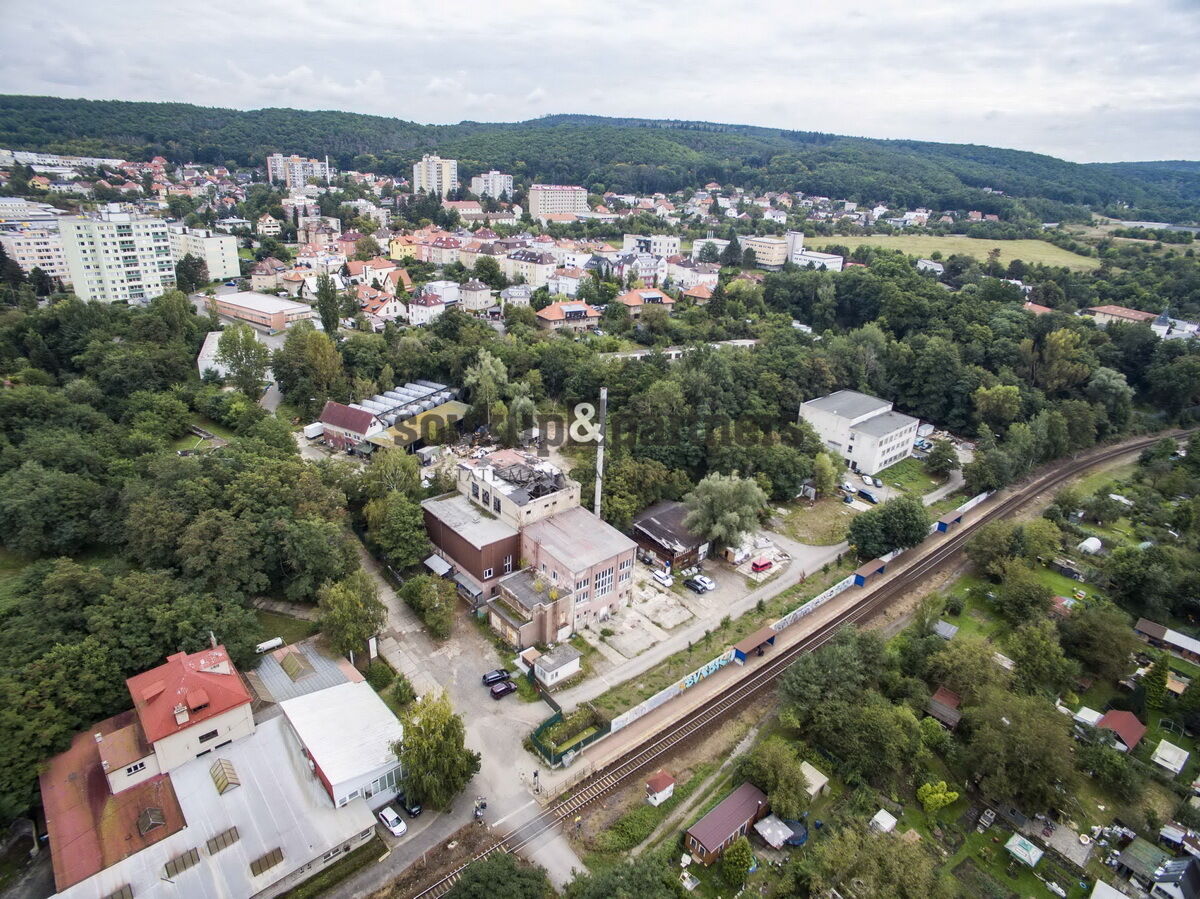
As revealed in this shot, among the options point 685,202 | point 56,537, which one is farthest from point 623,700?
point 685,202

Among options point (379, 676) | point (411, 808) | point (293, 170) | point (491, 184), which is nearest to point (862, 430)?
point (379, 676)

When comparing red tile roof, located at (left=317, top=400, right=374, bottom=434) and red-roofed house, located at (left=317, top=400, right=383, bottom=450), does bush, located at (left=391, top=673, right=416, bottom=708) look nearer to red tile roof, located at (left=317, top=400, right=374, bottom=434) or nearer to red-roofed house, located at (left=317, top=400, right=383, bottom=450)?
red-roofed house, located at (left=317, top=400, right=383, bottom=450)

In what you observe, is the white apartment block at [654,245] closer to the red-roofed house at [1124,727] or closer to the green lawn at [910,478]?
the green lawn at [910,478]

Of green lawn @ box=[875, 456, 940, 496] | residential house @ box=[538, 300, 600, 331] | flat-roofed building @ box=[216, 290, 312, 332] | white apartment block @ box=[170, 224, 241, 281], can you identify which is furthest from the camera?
white apartment block @ box=[170, 224, 241, 281]

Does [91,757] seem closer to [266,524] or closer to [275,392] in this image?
[266,524]

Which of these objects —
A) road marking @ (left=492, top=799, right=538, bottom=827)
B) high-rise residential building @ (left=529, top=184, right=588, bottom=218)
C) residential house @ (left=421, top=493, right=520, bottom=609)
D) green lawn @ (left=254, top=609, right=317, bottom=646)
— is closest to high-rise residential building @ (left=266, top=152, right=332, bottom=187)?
high-rise residential building @ (left=529, top=184, right=588, bottom=218)

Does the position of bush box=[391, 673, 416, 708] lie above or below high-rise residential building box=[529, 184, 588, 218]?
below

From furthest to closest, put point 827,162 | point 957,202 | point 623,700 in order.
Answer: point 827,162 < point 957,202 < point 623,700
